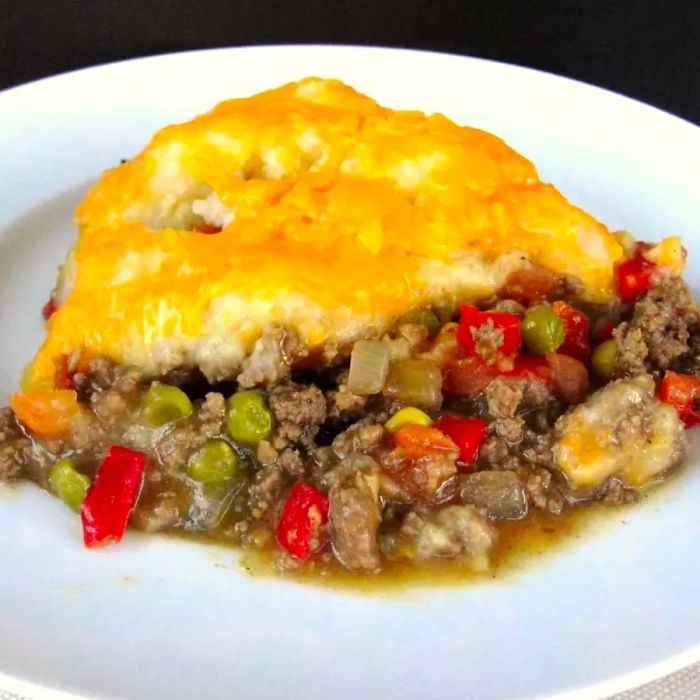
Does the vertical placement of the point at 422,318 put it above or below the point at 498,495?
above

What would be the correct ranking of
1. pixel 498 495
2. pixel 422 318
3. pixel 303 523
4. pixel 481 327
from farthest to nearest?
pixel 422 318
pixel 481 327
pixel 498 495
pixel 303 523

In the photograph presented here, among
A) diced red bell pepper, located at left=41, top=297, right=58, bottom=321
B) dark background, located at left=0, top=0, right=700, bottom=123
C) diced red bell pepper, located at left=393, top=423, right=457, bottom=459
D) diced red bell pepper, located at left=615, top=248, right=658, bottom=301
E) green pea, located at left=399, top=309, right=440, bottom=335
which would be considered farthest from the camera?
dark background, located at left=0, top=0, right=700, bottom=123

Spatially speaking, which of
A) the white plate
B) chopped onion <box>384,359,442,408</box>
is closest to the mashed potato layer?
chopped onion <box>384,359,442,408</box>

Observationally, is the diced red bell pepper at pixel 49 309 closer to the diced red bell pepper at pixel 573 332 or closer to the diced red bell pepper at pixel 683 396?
the diced red bell pepper at pixel 573 332

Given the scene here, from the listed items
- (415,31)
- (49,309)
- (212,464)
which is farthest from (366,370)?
(415,31)

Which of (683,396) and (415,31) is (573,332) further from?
(415,31)

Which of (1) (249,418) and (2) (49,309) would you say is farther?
(2) (49,309)

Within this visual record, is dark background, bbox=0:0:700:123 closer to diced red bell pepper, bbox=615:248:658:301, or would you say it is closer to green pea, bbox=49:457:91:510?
diced red bell pepper, bbox=615:248:658:301
